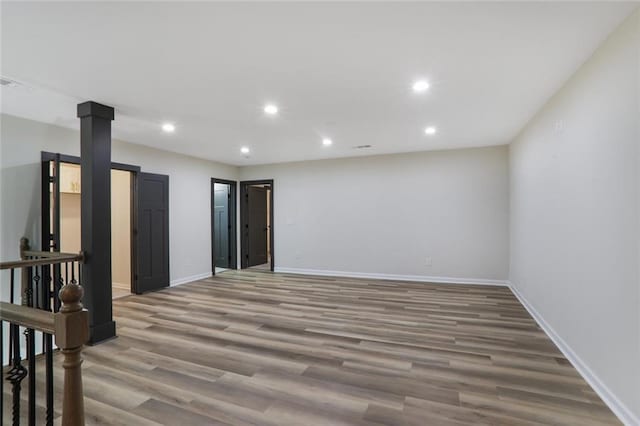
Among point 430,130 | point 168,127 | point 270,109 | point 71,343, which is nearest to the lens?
point 71,343

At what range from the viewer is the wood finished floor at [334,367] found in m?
2.09

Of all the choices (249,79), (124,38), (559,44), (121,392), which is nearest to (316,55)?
(249,79)

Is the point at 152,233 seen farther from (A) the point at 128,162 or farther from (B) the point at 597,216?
(B) the point at 597,216

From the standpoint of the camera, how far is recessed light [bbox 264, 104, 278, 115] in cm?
351

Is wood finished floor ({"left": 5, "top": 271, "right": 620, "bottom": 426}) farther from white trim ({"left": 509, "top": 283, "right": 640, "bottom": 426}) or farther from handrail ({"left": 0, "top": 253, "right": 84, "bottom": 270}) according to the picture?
handrail ({"left": 0, "top": 253, "right": 84, "bottom": 270})

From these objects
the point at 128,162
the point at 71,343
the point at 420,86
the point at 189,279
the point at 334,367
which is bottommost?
the point at 334,367

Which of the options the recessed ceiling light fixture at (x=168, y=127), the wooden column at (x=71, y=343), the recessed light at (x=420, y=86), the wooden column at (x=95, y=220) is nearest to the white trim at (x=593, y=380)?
the recessed light at (x=420, y=86)

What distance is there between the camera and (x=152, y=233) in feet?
17.8

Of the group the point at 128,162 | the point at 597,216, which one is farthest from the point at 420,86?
the point at 128,162

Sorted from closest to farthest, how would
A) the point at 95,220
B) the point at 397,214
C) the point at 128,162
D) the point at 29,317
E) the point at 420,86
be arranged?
the point at 29,317
the point at 420,86
the point at 95,220
the point at 128,162
the point at 397,214

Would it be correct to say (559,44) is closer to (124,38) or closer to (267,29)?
(267,29)

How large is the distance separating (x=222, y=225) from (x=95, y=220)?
14.7ft

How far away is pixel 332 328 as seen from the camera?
3.62 m

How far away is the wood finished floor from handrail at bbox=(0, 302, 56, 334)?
3.81ft
